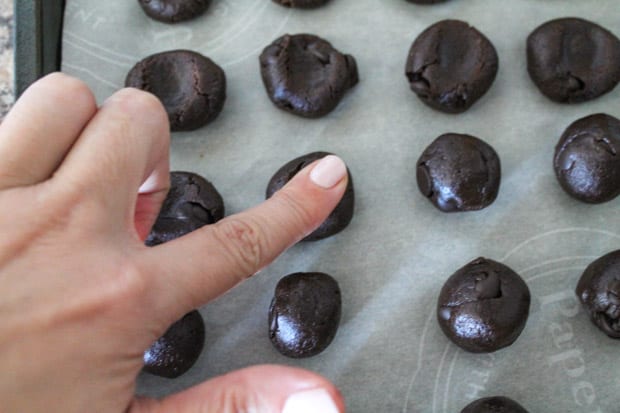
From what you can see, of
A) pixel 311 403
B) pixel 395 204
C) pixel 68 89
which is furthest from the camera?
pixel 395 204

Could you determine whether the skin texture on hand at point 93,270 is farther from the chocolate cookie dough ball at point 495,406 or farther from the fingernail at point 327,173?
the chocolate cookie dough ball at point 495,406

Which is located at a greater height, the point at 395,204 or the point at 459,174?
the point at 459,174

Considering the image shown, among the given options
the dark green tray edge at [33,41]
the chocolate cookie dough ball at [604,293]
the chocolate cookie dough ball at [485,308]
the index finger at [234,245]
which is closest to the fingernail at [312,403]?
the index finger at [234,245]

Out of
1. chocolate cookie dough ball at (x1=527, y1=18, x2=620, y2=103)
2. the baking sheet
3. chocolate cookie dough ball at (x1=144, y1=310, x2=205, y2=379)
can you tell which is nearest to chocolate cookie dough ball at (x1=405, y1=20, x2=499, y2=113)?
the baking sheet

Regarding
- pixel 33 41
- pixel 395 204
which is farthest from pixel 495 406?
pixel 33 41

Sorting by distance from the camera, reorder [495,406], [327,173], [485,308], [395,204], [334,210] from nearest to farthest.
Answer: [327,173] < [495,406] < [485,308] < [334,210] < [395,204]

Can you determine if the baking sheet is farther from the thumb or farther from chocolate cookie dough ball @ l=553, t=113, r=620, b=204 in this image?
the thumb

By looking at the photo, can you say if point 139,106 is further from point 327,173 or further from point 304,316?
point 304,316

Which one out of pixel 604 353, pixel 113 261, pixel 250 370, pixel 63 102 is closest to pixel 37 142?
pixel 63 102
